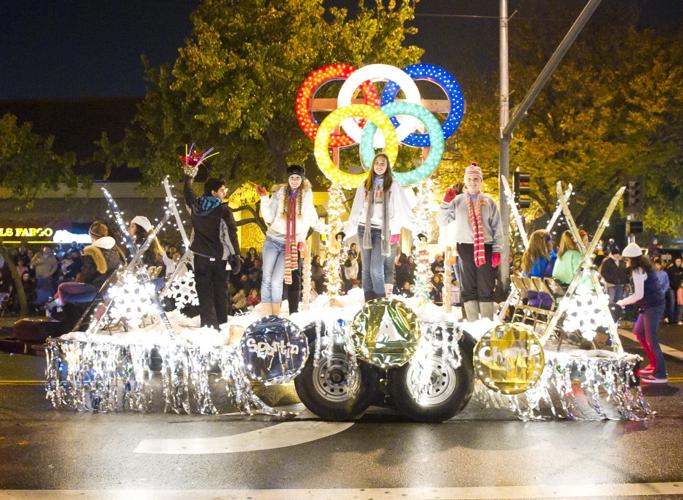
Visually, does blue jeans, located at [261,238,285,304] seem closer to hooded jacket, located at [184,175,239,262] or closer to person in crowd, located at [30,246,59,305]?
hooded jacket, located at [184,175,239,262]

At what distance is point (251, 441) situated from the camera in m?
6.95

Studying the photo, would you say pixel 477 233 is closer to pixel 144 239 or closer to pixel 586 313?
pixel 586 313

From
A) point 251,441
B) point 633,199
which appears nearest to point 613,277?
point 633,199

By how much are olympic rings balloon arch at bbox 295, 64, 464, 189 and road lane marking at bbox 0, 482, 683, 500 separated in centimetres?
463

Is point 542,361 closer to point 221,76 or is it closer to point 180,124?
point 221,76

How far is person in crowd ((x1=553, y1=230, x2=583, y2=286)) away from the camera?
10633mm

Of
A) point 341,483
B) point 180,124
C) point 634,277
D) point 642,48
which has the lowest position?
point 341,483

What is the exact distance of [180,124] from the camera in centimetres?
2416

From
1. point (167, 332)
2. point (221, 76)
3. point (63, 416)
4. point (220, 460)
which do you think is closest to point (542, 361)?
point (220, 460)

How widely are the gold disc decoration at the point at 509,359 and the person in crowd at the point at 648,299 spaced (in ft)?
10.6

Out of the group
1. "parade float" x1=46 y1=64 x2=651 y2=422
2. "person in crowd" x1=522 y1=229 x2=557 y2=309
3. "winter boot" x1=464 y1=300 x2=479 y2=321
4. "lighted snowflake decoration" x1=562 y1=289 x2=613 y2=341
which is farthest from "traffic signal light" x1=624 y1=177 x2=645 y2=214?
"lighted snowflake decoration" x1=562 y1=289 x2=613 y2=341

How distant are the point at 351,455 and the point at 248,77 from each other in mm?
17583

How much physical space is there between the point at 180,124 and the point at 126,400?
1714cm

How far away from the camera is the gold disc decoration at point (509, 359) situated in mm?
7059
